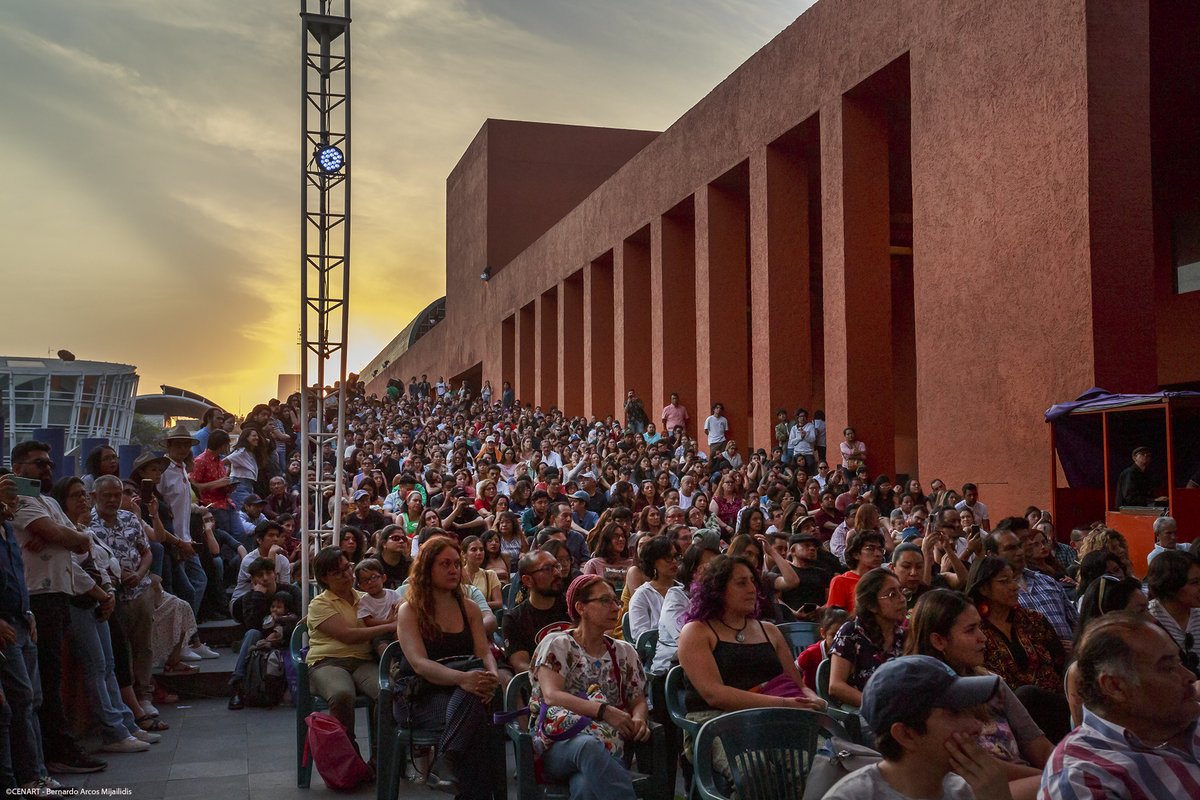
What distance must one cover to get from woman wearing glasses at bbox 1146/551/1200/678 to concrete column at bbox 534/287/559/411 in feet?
84.7

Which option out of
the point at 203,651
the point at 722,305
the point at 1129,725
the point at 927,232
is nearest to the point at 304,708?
the point at 203,651

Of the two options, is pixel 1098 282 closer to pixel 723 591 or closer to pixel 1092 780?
pixel 723 591

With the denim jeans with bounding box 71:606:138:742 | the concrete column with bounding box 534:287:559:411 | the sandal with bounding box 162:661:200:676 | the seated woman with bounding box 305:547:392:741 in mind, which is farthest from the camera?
the concrete column with bounding box 534:287:559:411

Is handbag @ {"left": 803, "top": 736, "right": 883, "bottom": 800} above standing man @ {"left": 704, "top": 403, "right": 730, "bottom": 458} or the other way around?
the other way around

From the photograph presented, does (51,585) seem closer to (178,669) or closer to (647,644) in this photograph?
(178,669)

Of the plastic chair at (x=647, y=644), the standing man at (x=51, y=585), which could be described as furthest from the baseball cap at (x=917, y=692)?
the standing man at (x=51, y=585)

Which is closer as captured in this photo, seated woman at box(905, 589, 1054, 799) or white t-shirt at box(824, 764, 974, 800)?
white t-shirt at box(824, 764, 974, 800)

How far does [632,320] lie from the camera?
955 inches

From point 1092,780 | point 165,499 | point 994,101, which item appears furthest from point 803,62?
point 1092,780

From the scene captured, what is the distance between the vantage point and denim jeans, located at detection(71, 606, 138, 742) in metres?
6.15

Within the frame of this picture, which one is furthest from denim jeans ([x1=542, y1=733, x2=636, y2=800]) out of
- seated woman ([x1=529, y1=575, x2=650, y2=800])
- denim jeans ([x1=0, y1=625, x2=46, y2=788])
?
denim jeans ([x1=0, y1=625, x2=46, y2=788])

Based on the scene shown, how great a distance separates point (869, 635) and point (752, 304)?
1388 centimetres

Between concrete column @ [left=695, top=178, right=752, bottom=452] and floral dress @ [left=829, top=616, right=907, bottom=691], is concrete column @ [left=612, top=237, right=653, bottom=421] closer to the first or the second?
concrete column @ [left=695, top=178, right=752, bottom=452]

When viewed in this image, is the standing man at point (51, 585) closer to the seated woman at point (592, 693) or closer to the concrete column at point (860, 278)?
the seated woman at point (592, 693)
